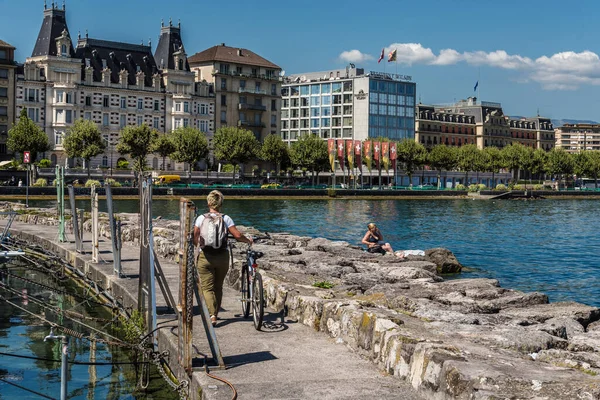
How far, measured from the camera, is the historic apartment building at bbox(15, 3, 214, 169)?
10888 cm

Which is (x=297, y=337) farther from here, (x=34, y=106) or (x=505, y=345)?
(x=34, y=106)

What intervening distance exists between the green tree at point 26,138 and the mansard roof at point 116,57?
59.9 feet

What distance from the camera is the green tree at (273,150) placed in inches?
4902

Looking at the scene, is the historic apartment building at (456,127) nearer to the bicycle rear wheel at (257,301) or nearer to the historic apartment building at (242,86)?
the historic apartment building at (242,86)

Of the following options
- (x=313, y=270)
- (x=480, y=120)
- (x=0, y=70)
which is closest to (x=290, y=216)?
(x=313, y=270)

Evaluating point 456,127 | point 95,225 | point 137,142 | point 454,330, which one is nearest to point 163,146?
point 137,142

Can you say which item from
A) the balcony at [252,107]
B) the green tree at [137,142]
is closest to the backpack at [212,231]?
the green tree at [137,142]

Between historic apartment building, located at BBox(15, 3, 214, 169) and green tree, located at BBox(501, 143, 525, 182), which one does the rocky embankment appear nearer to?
historic apartment building, located at BBox(15, 3, 214, 169)

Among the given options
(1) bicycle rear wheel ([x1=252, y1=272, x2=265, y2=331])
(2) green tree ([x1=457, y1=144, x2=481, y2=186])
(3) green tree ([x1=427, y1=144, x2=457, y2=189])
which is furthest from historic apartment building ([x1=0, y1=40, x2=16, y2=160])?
(1) bicycle rear wheel ([x1=252, y1=272, x2=265, y2=331])

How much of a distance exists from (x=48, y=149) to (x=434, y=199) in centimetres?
5965

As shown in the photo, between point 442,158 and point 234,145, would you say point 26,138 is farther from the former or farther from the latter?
point 442,158

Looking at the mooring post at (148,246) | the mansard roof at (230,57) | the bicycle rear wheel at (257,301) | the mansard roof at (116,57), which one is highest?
the mansard roof at (230,57)

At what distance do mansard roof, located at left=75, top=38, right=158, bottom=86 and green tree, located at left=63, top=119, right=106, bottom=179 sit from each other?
15.8 metres

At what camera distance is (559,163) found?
169 meters
